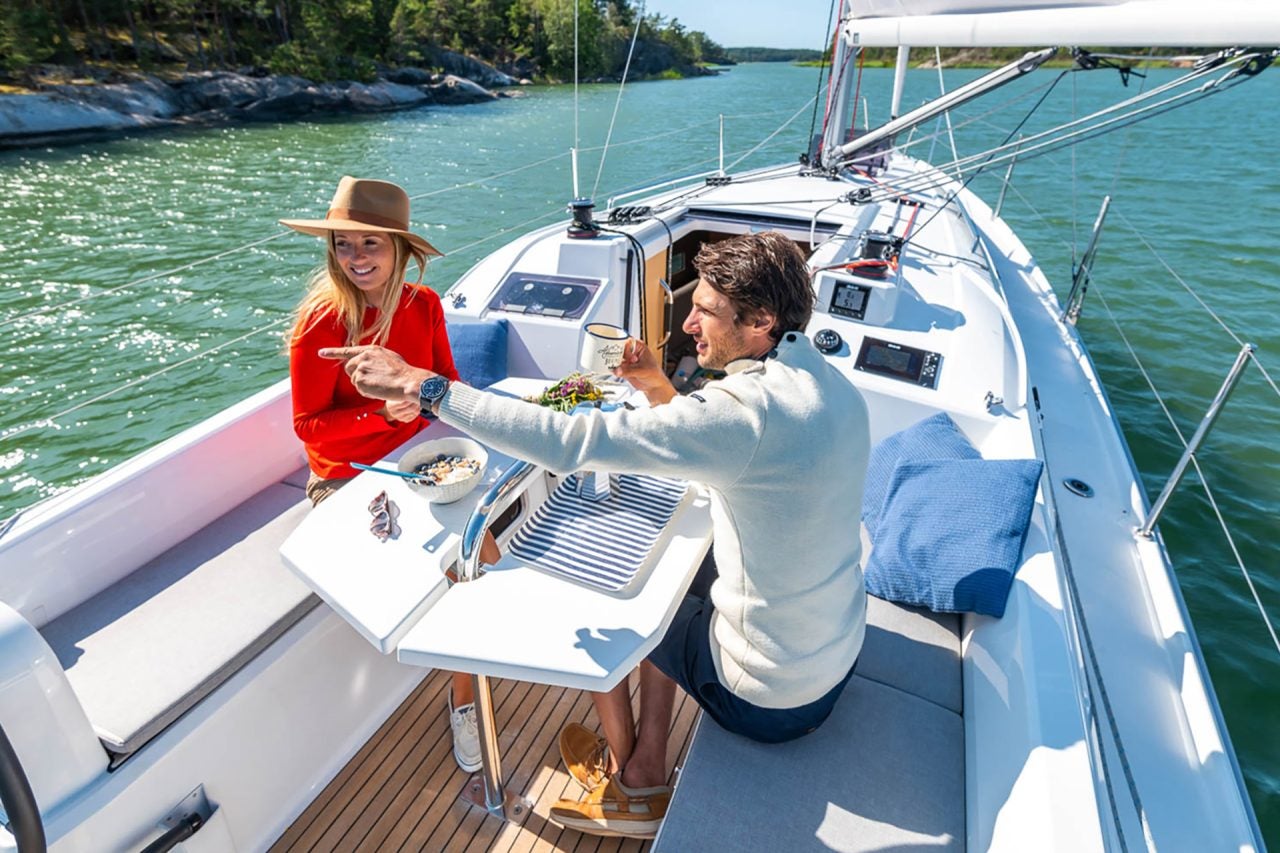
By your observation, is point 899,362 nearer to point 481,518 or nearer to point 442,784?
point 481,518

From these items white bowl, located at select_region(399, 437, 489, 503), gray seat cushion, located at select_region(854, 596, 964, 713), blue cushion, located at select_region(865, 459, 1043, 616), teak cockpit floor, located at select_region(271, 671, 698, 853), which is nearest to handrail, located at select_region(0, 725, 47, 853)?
white bowl, located at select_region(399, 437, 489, 503)

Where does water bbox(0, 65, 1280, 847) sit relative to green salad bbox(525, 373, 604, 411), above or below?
below

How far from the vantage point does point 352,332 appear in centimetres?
195

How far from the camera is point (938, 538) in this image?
1.88m

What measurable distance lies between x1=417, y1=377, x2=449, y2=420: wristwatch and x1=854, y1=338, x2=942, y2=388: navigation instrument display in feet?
6.70

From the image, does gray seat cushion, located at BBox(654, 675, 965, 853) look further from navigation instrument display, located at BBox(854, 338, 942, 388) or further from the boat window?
the boat window

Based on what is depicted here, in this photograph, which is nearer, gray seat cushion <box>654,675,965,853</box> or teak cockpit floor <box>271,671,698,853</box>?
gray seat cushion <box>654,675,965,853</box>

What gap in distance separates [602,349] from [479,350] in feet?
4.95

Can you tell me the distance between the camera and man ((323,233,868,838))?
1071 millimetres

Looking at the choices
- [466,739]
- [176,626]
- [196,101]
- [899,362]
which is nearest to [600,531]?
[466,739]

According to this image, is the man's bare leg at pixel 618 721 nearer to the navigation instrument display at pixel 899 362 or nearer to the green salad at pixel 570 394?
the green salad at pixel 570 394

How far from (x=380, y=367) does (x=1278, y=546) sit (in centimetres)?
508

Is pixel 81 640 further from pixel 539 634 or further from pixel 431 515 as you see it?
pixel 539 634

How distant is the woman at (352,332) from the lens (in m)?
1.88
